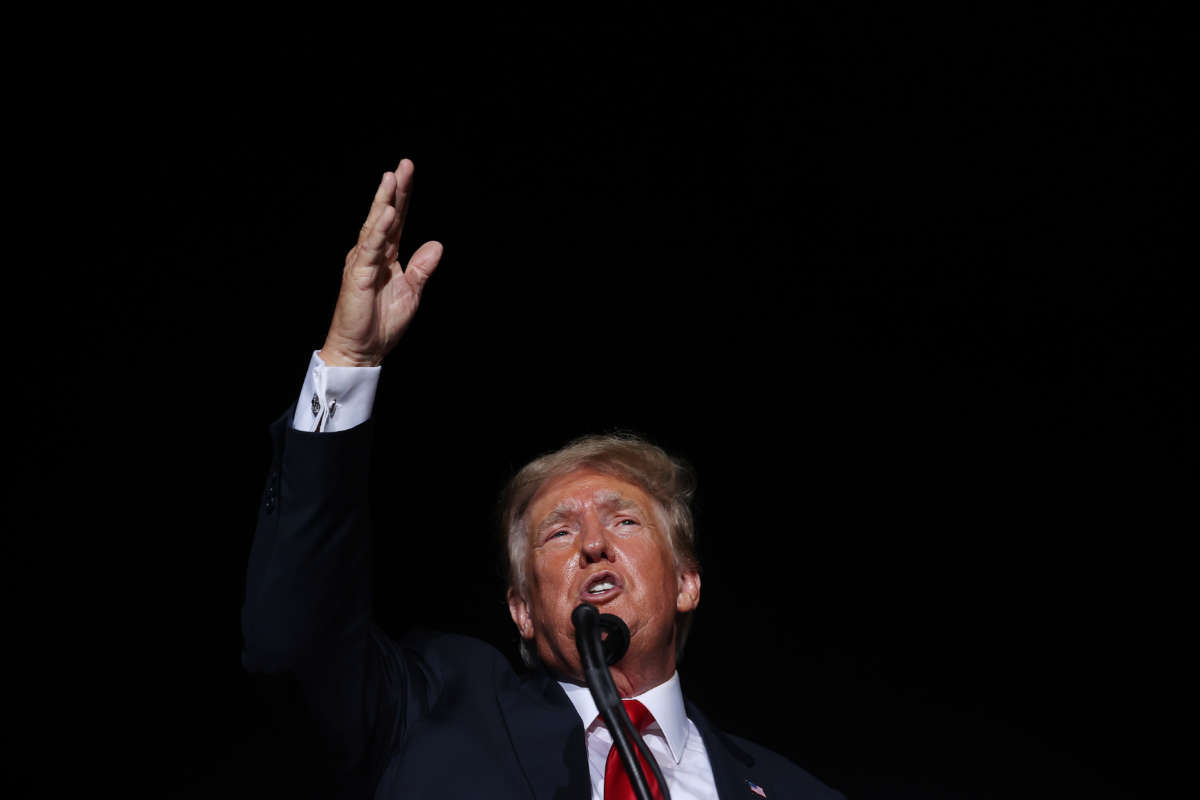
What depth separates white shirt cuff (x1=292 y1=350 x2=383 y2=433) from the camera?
1491mm

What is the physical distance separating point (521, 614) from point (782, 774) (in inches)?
24.1

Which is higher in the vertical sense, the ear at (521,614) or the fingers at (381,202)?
the fingers at (381,202)

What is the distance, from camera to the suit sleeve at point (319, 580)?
145 cm

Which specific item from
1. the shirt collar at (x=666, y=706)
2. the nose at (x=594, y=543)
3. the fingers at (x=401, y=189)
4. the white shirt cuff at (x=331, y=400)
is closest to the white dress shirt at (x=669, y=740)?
the shirt collar at (x=666, y=706)

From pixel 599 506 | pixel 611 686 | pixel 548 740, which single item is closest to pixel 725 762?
pixel 548 740

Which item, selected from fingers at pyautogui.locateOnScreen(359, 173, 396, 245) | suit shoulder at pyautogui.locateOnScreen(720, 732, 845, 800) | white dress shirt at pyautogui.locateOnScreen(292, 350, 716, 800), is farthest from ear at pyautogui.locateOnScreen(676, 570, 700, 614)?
fingers at pyautogui.locateOnScreen(359, 173, 396, 245)

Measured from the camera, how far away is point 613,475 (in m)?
2.11

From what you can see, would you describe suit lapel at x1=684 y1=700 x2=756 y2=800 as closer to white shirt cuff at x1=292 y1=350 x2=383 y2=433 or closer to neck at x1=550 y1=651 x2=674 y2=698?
neck at x1=550 y1=651 x2=674 y2=698

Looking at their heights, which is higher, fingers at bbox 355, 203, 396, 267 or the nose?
fingers at bbox 355, 203, 396, 267

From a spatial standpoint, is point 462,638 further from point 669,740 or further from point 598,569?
point 669,740

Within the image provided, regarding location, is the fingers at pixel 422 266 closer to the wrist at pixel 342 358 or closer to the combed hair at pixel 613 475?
the wrist at pixel 342 358

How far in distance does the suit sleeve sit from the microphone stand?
42cm

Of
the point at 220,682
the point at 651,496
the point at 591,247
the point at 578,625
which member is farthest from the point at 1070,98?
the point at 220,682

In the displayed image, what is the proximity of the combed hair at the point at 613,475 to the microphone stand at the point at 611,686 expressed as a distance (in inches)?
29.2
